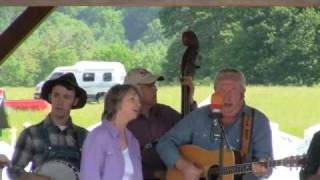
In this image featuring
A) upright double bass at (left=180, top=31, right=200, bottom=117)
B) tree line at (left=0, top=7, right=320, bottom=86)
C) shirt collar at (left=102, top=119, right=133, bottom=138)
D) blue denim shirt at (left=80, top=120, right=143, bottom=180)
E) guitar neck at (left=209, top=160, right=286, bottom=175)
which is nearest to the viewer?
blue denim shirt at (left=80, top=120, right=143, bottom=180)

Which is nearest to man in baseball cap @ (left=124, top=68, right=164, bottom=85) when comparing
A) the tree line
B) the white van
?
the tree line

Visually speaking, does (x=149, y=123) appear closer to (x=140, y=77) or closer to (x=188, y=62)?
(x=140, y=77)

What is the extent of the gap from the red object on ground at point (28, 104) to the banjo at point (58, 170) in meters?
15.6

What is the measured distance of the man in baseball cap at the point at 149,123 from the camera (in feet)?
18.1

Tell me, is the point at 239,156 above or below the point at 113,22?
below

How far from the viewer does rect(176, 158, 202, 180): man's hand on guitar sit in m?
5.10

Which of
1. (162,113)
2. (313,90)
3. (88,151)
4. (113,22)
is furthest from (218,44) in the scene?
(88,151)

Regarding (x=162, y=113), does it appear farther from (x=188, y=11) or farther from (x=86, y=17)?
(x=86, y=17)

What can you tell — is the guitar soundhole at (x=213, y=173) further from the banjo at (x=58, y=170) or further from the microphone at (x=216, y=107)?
the banjo at (x=58, y=170)

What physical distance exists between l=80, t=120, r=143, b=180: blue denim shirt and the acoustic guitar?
68cm

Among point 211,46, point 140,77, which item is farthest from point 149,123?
point 211,46

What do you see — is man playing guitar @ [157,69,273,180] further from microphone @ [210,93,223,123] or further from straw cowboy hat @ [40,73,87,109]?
straw cowboy hat @ [40,73,87,109]

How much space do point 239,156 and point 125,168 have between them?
741 mm

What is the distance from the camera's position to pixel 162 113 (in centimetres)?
575
